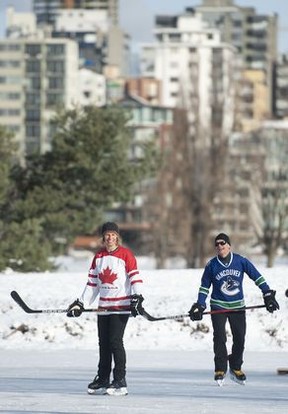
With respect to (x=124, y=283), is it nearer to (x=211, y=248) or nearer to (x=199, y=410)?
(x=199, y=410)

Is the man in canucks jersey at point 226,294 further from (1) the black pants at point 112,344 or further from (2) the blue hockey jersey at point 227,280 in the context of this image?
(1) the black pants at point 112,344

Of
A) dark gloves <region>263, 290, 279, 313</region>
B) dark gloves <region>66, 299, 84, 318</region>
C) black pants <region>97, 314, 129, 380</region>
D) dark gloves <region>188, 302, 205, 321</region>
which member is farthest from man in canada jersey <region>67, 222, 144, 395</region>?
dark gloves <region>263, 290, 279, 313</region>

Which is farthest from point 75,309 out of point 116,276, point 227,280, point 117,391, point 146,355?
point 146,355

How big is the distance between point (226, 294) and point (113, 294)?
5.09 ft

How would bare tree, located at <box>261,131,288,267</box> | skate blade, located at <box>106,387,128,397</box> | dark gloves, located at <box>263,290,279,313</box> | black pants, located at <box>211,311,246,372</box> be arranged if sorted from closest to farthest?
skate blade, located at <box>106,387,128,397</box>
dark gloves, located at <box>263,290,279,313</box>
black pants, located at <box>211,311,246,372</box>
bare tree, located at <box>261,131,288,267</box>

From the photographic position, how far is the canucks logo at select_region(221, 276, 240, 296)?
18109mm

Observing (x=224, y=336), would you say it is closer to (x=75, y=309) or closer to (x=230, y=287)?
(x=230, y=287)

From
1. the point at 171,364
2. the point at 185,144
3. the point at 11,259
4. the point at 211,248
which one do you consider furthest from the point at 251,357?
the point at 185,144

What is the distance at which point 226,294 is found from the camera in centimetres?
1816

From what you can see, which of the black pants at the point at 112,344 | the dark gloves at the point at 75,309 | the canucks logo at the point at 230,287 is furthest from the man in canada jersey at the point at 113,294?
the canucks logo at the point at 230,287

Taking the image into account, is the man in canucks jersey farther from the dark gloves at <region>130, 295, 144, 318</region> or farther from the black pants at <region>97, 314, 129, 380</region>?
the dark gloves at <region>130, 295, 144, 318</region>

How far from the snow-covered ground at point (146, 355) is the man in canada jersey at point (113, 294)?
0.28 m

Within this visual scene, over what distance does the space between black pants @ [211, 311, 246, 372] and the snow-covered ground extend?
0.28m

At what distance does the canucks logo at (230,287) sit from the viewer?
1811cm
